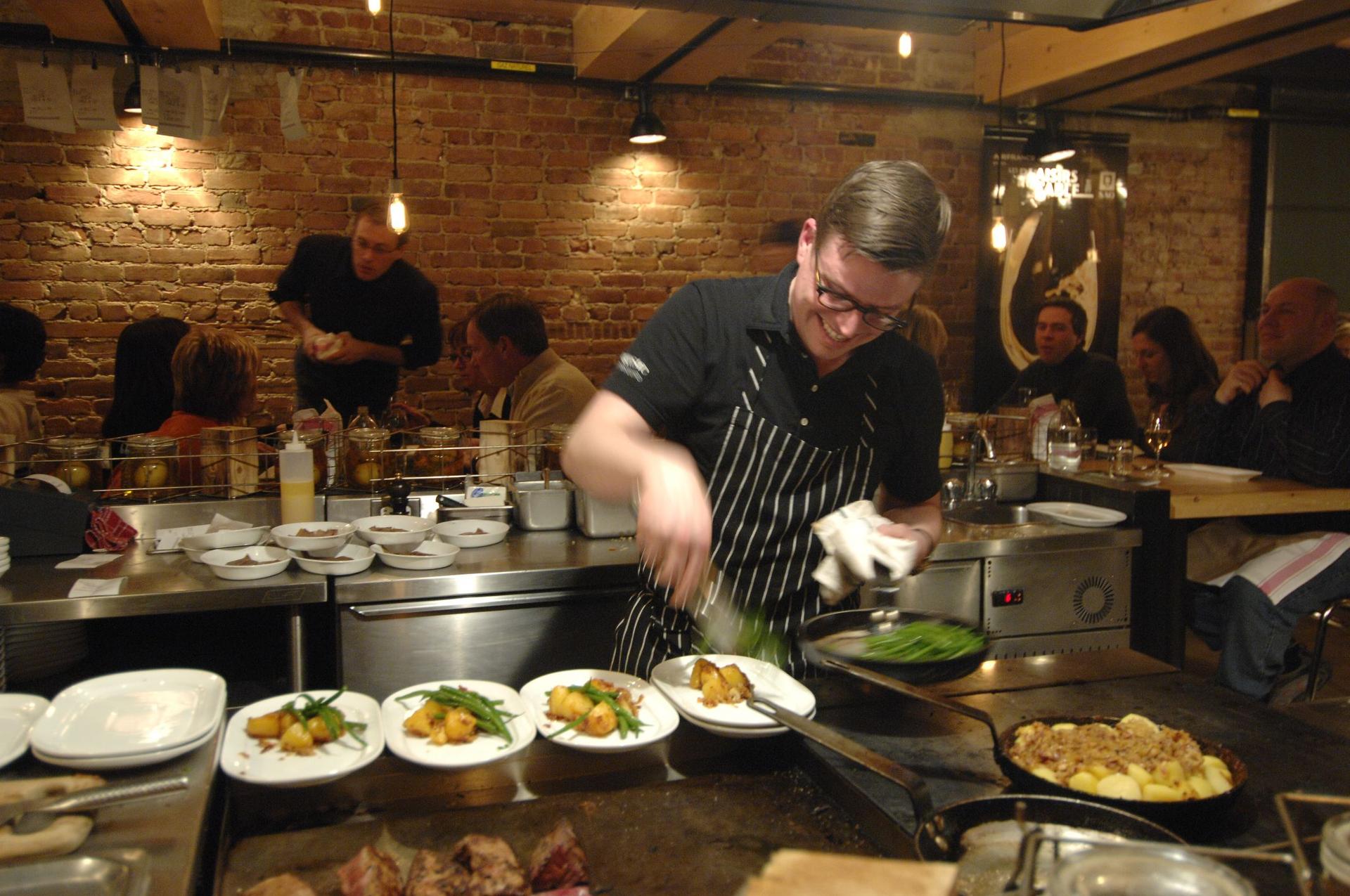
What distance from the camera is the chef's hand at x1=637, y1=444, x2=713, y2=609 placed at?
1485 mm

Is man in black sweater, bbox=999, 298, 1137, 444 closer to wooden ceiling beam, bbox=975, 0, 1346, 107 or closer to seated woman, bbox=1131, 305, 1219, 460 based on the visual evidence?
seated woman, bbox=1131, 305, 1219, 460

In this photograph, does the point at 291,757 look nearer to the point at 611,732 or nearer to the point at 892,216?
the point at 611,732

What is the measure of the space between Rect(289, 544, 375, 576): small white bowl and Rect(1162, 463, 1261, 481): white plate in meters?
3.53

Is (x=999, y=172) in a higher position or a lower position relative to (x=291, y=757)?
higher

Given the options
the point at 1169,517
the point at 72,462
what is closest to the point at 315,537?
the point at 72,462

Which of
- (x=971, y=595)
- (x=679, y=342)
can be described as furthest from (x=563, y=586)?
(x=971, y=595)

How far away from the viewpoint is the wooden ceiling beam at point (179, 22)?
4688 millimetres

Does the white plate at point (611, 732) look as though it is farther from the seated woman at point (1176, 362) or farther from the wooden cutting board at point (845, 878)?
the seated woman at point (1176, 362)

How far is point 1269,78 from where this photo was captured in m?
7.48

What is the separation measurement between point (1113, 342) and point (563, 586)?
5.69 meters

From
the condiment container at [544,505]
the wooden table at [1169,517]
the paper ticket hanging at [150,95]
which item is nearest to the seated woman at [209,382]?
the condiment container at [544,505]

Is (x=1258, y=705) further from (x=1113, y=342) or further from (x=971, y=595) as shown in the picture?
(x=1113, y=342)

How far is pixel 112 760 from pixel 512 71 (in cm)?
538

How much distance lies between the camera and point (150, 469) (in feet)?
10.7
